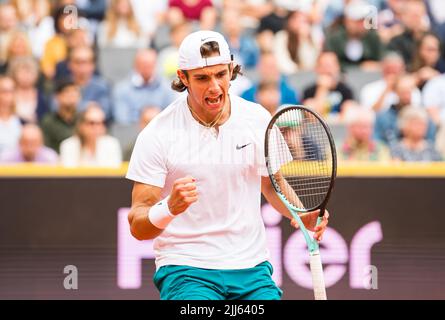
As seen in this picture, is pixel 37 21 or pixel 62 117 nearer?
pixel 62 117

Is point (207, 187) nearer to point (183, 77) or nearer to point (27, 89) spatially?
point (183, 77)

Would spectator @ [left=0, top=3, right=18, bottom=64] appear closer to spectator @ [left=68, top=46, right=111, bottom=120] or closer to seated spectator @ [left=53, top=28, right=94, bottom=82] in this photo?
seated spectator @ [left=53, top=28, right=94, bottom=82]

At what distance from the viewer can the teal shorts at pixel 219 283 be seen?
4742 millimetres

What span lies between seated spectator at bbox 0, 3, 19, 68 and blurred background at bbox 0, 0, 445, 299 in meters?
0.02

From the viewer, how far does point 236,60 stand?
9.68 meters

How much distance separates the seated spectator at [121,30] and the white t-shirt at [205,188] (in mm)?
5372

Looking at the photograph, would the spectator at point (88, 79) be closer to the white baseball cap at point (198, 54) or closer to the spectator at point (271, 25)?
the spectator at point (271, 25)

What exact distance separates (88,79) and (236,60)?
4.59ft

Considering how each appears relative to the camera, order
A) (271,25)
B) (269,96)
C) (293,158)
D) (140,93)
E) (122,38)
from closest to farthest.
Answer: (293,158)
(269,96)
(140,93)
(122,38)
(271,25)

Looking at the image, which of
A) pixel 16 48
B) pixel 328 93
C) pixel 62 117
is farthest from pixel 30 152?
pixel 328 93

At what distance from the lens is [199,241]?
4832 mm

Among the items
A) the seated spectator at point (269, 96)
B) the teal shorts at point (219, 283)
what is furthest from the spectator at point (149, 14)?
the teal shorts at point (219, 283)

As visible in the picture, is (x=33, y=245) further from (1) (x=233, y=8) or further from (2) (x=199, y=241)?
(1) (x=233, y=8)

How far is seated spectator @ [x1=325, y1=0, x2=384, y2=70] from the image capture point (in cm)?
1030
